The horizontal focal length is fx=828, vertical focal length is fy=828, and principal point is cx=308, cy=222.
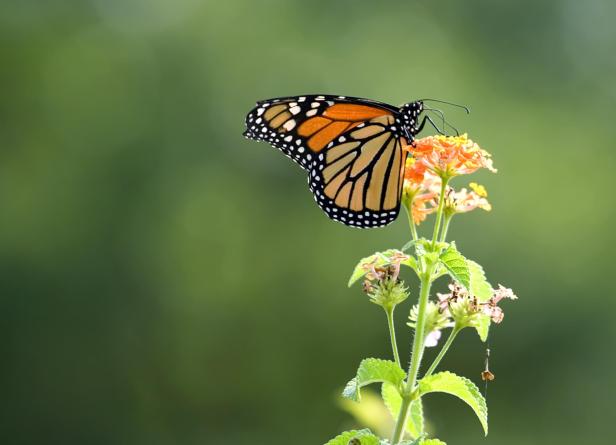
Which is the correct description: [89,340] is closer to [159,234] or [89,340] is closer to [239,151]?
[159,234]

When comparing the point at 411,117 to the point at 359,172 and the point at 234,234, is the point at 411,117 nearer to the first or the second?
the point at 359,172

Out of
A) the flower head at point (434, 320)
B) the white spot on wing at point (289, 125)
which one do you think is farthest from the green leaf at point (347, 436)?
the white spot on wing at point (289, 125)

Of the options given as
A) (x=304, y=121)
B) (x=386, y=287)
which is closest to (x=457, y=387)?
(x=386, y=287)

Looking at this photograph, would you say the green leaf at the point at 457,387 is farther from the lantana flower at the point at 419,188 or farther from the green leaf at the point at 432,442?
the lantana flower at the point at 419,188

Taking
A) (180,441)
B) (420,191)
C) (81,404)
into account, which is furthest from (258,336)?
(420,191)

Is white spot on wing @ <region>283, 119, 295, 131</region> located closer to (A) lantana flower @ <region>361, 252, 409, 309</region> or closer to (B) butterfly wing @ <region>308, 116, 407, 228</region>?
(B) butterfly wing @ <region>308, 116, 407, 228</region>
